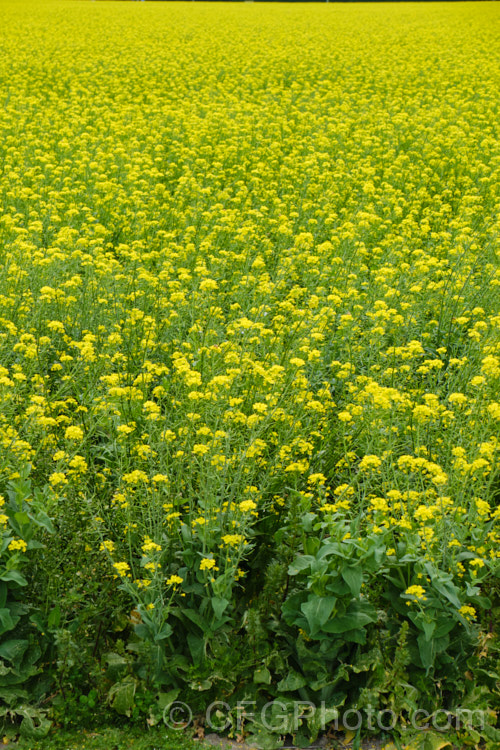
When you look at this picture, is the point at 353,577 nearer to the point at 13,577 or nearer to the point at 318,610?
the point at 318,610

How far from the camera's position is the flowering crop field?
378cm

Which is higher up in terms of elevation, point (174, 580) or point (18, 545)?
point (18, 545)

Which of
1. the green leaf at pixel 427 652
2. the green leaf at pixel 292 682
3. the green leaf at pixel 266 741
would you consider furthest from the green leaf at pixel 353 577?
the green leaf at pixel 266 741

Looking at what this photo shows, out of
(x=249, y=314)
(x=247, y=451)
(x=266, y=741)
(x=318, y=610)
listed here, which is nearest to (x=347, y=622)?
(x=318, y=610)

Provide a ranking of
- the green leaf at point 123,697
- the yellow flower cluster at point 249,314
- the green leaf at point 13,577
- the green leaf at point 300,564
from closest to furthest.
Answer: the green leaf at point 13,577 → the green leaf at point 123,697 → the green leaf at point 300,564 → the yellow flower cluster at point 249,314

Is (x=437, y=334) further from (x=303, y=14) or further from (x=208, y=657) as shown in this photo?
(x=303, y=14)

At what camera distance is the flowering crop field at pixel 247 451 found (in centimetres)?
378

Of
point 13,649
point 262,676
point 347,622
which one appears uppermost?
point 347,622

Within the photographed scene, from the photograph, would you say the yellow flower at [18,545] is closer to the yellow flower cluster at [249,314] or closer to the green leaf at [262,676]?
the yellow flower cluster at [249,314]

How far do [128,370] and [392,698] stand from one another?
296cm

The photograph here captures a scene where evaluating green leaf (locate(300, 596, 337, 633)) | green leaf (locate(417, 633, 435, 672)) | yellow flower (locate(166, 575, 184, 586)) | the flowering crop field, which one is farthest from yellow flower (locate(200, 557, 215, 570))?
green leaf (locate(417, 633, 435, 672))

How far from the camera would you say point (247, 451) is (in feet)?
13.5

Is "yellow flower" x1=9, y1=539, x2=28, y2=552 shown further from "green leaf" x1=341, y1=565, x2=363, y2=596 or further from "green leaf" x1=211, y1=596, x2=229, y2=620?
"green leaf" x1=341, y1=565, x2=363, y2=596

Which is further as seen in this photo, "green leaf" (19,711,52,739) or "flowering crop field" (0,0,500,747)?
"flowering crop field" (0,0,500,747)
